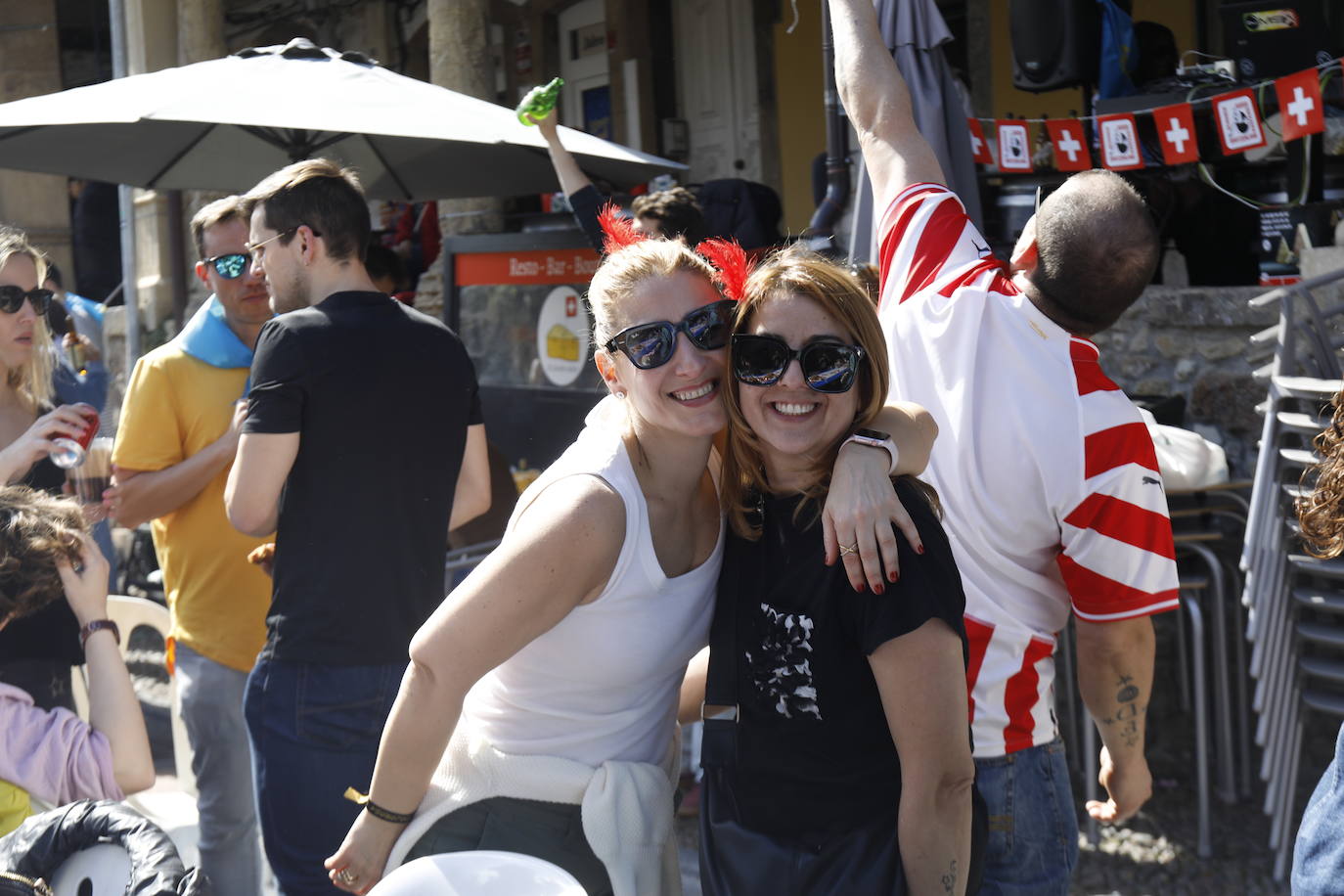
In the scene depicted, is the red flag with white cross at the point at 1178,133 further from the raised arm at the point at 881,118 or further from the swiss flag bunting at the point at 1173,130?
the raised arm at the point at 881,118

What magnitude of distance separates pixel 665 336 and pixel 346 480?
1.07 meters

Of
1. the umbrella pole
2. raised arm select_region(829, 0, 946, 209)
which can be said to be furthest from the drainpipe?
the umbrella pole

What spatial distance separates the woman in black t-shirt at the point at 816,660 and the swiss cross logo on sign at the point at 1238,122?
3.67 m

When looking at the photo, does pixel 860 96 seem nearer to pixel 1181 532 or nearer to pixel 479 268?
pixel 1181 532

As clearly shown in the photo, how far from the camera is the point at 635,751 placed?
1950 millimetres

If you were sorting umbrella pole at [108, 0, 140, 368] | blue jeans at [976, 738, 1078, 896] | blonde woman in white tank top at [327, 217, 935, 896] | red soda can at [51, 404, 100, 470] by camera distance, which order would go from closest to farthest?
blonde woman in white tank top at [327, 217, 935, 896]
blue jeans at [976, 738, 1078, 896]
red soda can at [51, 404, 100, 470]
umbrella pole at [108, 0, 140, 368]

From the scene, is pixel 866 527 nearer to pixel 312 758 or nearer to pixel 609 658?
pixel 609 658

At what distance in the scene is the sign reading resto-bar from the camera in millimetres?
6219

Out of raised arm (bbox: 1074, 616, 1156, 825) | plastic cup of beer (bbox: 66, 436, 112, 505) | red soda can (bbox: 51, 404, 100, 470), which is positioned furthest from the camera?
plastic cup of beer (bbox: 66, 436, 112, 505)

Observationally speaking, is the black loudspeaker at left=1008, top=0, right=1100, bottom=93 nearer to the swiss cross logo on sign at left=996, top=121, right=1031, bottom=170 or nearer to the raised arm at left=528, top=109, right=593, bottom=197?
the swiss cross logo on sign at left=996, top=121, right=1031, bottom=170

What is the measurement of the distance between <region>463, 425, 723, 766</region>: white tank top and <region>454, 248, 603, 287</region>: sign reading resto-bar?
13.7 feet

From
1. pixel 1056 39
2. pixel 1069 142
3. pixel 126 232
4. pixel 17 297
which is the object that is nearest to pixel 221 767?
pixel 17 297

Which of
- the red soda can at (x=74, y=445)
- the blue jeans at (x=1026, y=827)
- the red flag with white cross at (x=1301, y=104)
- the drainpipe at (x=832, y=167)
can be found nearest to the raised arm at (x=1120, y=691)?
the blue jeans at (x=1026, y=827)

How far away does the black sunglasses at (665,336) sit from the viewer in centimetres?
187
